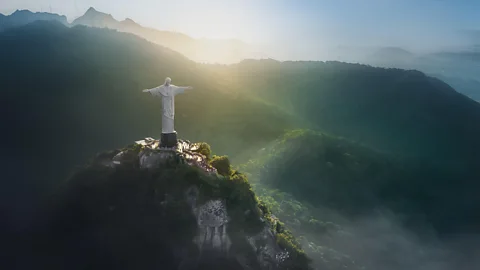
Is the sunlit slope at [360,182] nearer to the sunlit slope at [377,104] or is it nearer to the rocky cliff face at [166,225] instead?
the sunlit slope at [377,104]

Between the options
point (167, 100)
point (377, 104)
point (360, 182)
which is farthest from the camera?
point (377, 104)

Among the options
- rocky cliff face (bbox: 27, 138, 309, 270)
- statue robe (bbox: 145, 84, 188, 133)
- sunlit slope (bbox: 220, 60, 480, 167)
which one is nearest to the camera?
rocky cliff face (bbox: 27, 138, 309, 270)

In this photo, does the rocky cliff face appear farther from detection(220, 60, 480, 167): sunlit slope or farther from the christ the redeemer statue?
detection(220, 60, 480, 167): sunlit slope

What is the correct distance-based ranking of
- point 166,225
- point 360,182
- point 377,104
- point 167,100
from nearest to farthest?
point 166,225 → point 167,100 → point 360,182 → point 377,104

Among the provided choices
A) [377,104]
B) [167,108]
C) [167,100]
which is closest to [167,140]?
[167,108]

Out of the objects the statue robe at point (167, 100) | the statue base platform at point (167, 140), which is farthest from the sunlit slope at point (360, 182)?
the statue robe at point (167, 100)

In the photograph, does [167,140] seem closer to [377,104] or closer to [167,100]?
[167,100]

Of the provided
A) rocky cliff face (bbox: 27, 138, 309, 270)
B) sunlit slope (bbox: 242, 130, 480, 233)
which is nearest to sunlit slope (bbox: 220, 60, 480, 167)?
sunlit slope (bbox: 242, 130, 480, 233)

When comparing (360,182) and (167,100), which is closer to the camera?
(167,100)

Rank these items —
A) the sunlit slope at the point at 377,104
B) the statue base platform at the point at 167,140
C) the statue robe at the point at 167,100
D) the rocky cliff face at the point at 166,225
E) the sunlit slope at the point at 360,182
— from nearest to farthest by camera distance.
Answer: the rocky cliff face at the point at 166,225 < the statue robe at the point at 167,100 < the statue base platform at the point at 167,140 < the sunlit slope at the point at 360,182 < the sunlit slope at the point at 377,104
